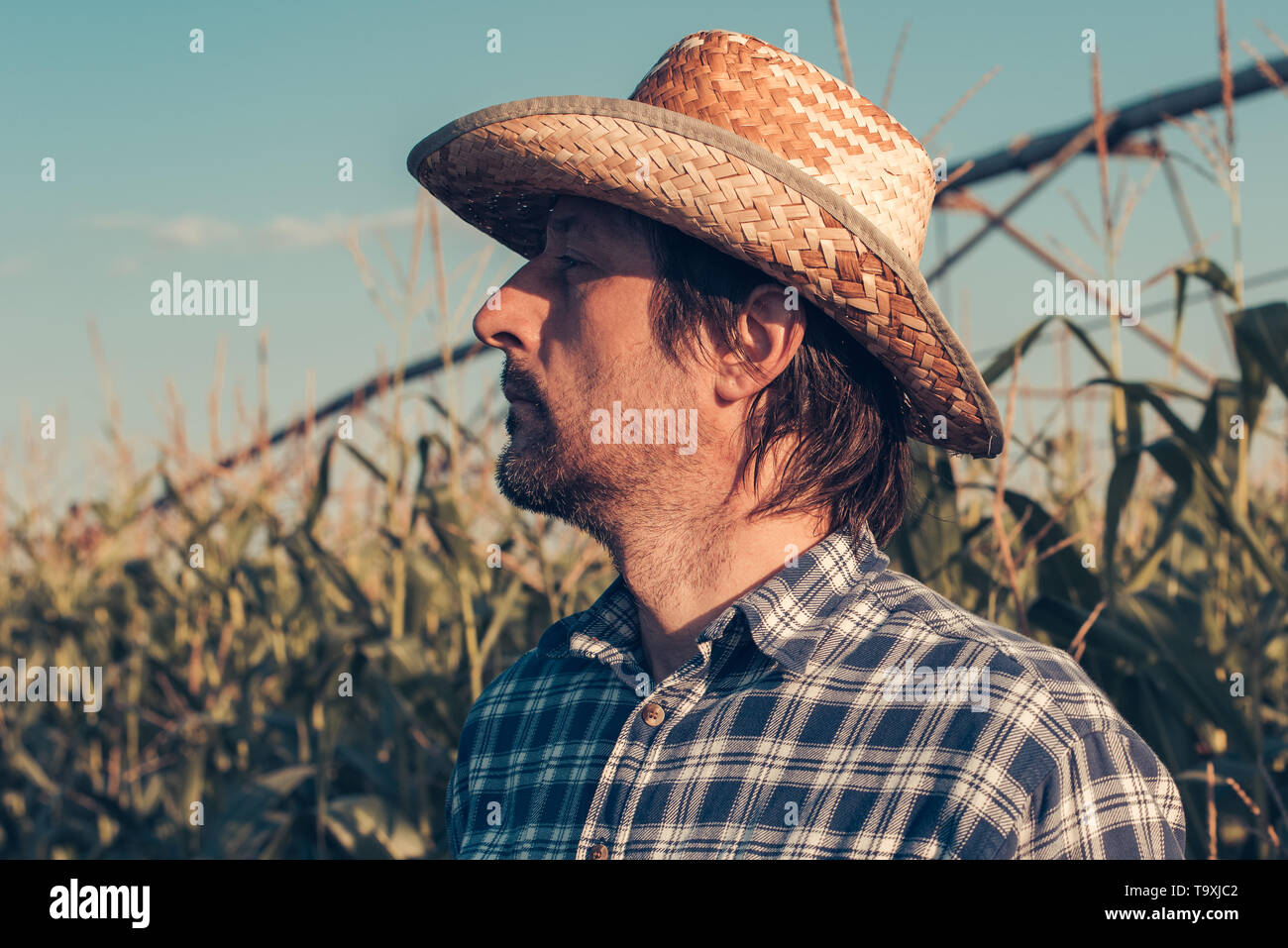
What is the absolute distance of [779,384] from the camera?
1.82m

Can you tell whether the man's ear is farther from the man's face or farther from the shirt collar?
the shirt collar

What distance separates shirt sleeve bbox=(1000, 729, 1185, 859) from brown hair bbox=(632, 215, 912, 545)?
581 millimetres

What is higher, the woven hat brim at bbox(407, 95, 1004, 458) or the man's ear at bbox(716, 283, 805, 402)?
the woven hat brim at bbox(407, 95, 1004, 458)

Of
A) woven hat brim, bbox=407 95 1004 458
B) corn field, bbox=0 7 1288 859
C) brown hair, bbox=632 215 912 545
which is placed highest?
woven hat brim, bbox=407 95 1004 458

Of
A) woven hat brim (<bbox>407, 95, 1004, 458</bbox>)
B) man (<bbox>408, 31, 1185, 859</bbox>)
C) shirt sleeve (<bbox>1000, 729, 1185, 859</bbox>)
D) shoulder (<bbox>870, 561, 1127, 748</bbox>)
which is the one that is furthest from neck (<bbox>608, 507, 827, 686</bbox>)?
shirt sleeve (<bbox>1000, 729, 1185, 859</bbox>)

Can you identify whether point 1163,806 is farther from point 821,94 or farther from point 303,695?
point 303,695

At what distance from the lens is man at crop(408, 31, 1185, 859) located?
1.46m

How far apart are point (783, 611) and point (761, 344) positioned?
1.53ft

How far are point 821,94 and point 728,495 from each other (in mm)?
664

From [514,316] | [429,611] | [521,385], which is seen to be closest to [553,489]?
[521,385]

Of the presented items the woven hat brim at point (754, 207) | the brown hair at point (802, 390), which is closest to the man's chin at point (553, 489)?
the brown hair at point (802, 390)

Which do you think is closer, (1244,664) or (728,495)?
(728,495)
